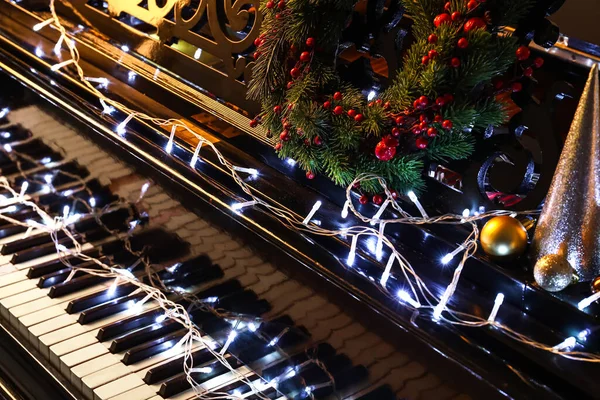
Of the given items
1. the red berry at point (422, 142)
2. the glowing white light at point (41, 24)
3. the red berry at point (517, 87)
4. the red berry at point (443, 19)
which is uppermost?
the red berry at point (443, 19)

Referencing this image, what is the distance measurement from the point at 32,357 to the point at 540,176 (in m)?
1.51

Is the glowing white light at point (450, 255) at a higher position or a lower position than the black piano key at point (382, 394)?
higher

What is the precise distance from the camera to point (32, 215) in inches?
111

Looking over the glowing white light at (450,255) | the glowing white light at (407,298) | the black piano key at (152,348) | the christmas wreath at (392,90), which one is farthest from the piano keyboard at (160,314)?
the christmas wreath at (392,90)

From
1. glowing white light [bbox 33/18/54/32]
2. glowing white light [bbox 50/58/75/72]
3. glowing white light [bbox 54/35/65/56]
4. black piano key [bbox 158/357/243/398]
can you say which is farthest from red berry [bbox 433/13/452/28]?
glowing white light [bbox 33/18/54/32]

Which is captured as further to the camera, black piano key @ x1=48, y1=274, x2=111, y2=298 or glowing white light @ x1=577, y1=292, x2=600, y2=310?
black piano key @ x1=48, y1=274, x2=111, y2=298

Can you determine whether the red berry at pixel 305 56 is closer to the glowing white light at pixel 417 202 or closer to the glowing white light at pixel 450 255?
the glowing white light at pixel 417 202

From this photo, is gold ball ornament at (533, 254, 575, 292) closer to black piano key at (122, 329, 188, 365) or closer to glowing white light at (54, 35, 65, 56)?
black piano key at (122, 329, 188, 365)

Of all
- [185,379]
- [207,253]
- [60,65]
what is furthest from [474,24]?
[60,65]

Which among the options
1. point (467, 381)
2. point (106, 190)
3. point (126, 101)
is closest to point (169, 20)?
point (126, 101)

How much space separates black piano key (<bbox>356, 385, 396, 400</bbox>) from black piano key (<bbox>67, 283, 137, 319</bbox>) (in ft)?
3.04

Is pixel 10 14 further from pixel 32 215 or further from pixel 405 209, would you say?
pixel 405 209

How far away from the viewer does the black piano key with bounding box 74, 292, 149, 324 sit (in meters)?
2.37

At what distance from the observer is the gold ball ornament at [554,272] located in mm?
1547
